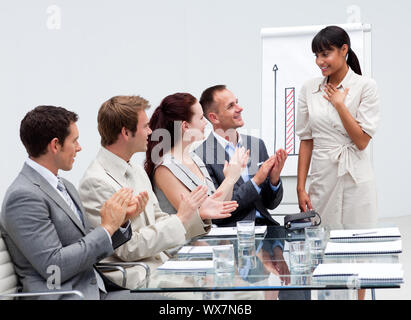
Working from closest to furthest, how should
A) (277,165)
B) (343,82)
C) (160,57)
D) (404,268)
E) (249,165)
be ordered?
1. (277,165)
2. (343,82)
3. (249,165)
4. (404,268)
5. (160,57)

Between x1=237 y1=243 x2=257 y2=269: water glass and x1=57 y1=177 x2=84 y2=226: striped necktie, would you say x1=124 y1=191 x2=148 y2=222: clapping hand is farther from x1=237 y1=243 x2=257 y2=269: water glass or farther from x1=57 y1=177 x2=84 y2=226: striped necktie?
x1=237 y1=243 x2=257 y2=269: water glass

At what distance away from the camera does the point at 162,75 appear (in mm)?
6691

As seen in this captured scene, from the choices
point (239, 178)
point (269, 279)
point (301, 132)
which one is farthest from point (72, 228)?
point (301, 132)

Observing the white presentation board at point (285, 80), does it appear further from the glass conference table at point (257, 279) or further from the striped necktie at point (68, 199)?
the striped necktie at point (68, 199)

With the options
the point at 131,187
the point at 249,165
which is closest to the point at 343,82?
the point at 249,165

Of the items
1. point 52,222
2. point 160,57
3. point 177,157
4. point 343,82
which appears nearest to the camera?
point 52,222

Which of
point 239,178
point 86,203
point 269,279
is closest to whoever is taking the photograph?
point 269,279

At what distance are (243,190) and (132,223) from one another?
0.89m

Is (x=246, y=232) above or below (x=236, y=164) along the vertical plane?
below

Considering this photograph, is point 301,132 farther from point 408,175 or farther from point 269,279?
point 408,175

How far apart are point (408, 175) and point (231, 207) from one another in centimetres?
585

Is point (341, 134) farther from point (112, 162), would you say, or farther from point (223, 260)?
point (223, 260)

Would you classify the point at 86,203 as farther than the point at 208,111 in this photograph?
No

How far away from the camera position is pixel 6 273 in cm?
186
